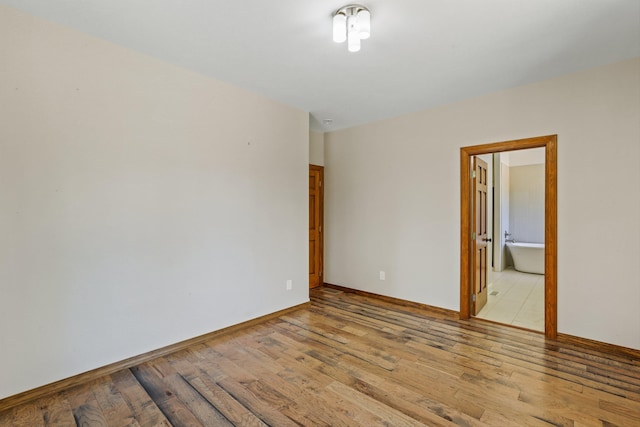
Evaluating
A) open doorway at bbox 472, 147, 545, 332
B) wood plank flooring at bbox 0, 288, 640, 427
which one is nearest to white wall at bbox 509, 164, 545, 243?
open doorway at bbox 472, 147, 545, 332

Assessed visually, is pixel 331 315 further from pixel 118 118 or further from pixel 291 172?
pixel 118 118

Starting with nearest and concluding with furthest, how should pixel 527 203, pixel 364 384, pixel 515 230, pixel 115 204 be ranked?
1. pixel 364 384
2. pixel 115 204
3. pixel 527 203
4. pixel 515 230

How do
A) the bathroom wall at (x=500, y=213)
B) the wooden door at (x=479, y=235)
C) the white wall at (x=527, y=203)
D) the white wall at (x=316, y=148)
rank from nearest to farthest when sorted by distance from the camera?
the wooden door at (x=479, y=235) < the white wall at (x=316, y=148) < the bathroom wall at (x=500, y=213) < the white wall at (x=527, y=203)

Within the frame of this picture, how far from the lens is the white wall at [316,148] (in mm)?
5000

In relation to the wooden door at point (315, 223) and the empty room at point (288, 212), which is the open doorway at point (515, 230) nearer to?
the empty room at point (288, 212)

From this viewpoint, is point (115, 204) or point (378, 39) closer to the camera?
point (378, 39)

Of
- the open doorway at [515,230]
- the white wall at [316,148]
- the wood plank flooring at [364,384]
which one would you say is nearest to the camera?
the wood plank flooring at [364,384]

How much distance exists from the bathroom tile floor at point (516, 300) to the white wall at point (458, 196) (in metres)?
0.56

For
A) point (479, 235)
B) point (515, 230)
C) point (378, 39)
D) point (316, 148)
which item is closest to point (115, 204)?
point (378, 39)

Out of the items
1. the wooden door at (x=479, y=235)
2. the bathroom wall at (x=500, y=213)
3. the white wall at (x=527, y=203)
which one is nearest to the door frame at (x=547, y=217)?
the wooden door at (x=479, y=235)

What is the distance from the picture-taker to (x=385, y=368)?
2.51 metres

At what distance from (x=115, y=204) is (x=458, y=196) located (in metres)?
3.59

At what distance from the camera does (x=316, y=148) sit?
5066 millimetres

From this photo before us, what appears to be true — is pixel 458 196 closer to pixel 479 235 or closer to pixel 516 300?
pixel 479 235
